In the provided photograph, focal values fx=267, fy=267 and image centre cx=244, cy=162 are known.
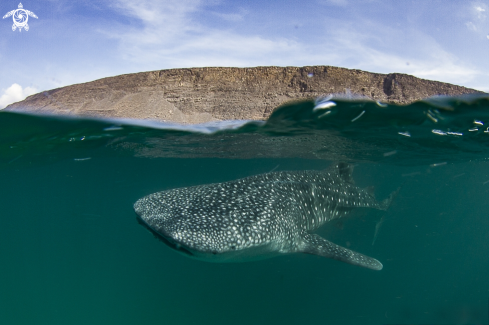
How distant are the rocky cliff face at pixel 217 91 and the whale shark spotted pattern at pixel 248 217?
190 centimetres

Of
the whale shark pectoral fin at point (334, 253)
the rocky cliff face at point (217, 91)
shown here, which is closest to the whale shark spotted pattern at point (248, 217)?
the whale shark pectoral fin at point (334, 253)

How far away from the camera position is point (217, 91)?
20.1ft

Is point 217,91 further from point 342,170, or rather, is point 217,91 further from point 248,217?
point 342,170

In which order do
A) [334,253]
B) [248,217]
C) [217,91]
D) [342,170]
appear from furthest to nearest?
[342,170]
[217,91]
[334,253]
[248,217]

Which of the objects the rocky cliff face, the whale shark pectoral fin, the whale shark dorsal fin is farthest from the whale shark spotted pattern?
the rocky cliff face

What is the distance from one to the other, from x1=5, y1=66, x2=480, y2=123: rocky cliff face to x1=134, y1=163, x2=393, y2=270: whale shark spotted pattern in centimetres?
190

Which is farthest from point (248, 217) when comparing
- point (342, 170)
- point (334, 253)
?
point (342, 170)

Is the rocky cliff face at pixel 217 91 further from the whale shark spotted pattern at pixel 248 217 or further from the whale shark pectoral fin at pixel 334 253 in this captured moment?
the whale shark pectoral fin at pixel 334 253

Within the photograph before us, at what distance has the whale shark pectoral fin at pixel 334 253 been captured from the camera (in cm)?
500

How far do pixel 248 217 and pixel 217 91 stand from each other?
3.06m

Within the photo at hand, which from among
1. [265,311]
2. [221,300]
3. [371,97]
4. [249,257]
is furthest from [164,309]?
[371,97]

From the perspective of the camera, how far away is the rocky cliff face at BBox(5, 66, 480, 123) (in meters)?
5.75

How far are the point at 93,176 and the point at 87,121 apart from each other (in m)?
20.4

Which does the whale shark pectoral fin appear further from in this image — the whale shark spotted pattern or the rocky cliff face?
the rocky cliff face
